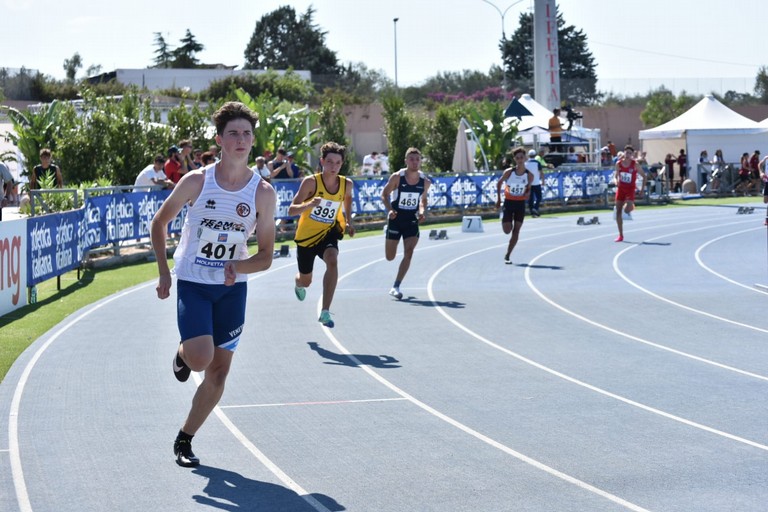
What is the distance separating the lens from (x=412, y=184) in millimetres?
15586

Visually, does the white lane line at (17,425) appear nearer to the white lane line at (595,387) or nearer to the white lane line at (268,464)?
the white lane line at (268,464)

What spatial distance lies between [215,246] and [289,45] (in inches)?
4433

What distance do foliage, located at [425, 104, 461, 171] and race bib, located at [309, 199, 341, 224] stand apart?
103ft

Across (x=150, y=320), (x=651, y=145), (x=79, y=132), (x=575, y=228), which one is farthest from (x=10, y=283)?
(x=651, y=145)

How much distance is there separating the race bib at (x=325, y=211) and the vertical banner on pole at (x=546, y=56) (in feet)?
135

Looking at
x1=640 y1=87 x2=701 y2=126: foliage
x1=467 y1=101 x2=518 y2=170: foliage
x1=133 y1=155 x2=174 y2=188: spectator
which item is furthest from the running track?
x1=640 y1=87 x2=701 y2=126: foliage

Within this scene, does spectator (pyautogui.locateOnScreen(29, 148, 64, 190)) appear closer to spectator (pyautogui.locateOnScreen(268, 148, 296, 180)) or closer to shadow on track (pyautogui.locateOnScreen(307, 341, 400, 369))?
spectator (pyautogui.locateOnScreen(268, 148, 296, 180))

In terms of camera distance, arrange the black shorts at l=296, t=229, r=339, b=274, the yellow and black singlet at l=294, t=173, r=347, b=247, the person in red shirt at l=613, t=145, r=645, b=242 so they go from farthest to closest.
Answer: the person in red shirt at l=613, t=145, r=645, b=242, the black shorts at l=296, t=229, r=339, b=274, the yellow and black singlet at l=294, t=173, r=347, b=247

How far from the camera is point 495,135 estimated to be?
39562mm

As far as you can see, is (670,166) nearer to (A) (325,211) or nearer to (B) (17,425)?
(A) (325,211)

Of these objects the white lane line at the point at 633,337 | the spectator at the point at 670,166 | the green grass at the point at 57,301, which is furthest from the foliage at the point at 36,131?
the spectator at the point at 670,166

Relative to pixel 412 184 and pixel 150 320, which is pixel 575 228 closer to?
pixel 412 184

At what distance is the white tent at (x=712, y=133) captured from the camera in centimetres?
4362

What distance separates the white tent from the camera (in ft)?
143
